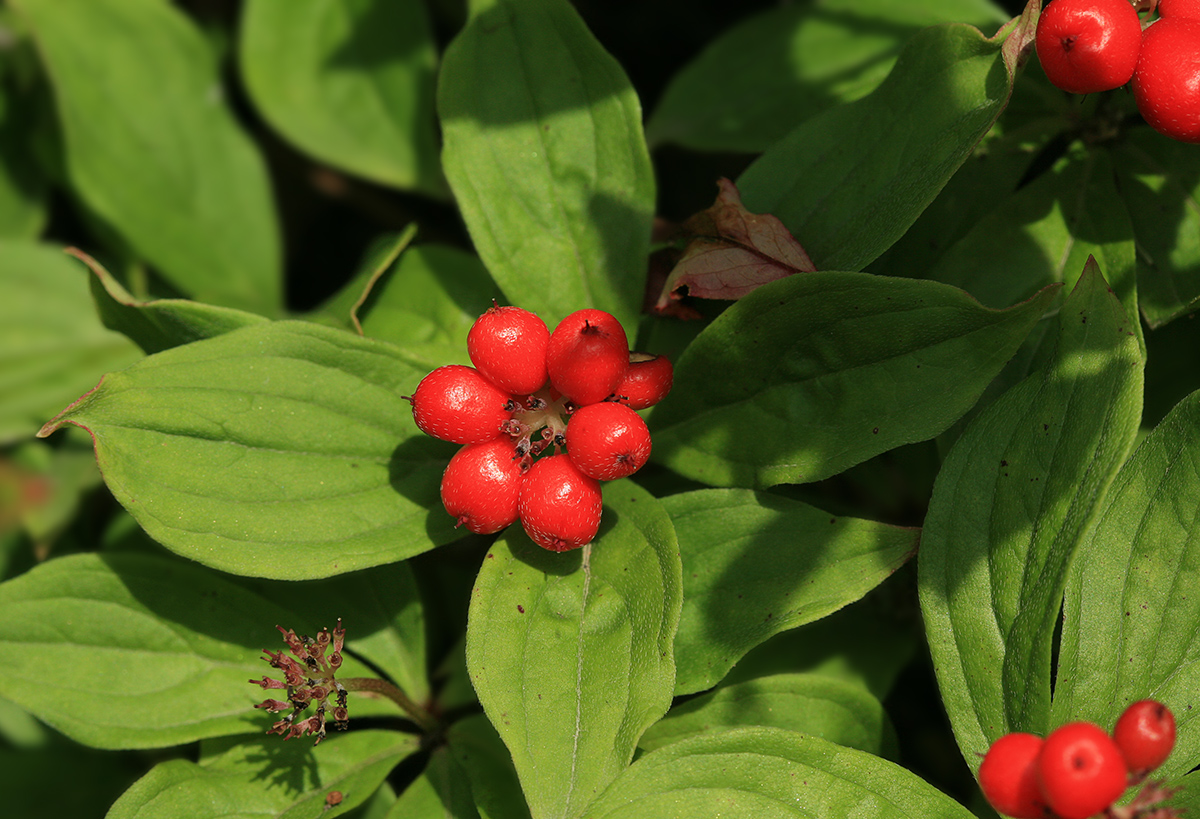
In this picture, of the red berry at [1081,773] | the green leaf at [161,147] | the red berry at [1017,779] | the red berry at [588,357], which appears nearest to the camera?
the red berry at [1081,773]

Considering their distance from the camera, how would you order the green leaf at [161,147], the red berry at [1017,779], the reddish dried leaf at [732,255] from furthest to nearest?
1. the green leaf at [161,147]
2. the reddish dried leaf at [732,255]
3. the red berry at [1017,779]

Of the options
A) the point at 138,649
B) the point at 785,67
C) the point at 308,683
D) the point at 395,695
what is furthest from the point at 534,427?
the point at 785,67

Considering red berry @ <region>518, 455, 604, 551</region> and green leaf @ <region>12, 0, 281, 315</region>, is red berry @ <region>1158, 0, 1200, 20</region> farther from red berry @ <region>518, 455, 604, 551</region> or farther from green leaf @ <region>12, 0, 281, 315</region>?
green leaf @ <region>12, 0, 281, 315</region>

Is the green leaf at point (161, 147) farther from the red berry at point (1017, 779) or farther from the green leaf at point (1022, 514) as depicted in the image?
the red berry at point (1017, 779)

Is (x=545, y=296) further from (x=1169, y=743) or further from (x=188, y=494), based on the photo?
(x=1169, y=743)

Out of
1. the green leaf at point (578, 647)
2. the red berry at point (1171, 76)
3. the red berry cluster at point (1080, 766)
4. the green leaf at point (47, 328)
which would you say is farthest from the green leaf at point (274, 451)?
the green leaf at point (47, 328)

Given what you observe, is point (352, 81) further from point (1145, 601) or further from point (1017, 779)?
point (1017, 779)
